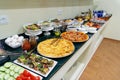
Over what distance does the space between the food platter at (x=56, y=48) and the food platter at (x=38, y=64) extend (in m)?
0.09

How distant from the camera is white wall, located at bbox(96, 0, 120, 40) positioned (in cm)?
343

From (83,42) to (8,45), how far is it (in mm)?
790

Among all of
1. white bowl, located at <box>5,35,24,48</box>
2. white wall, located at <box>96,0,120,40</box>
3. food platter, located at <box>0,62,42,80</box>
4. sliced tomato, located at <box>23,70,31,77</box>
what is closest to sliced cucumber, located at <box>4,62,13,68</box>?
food platter, located at <box>0,62,42,80</box>

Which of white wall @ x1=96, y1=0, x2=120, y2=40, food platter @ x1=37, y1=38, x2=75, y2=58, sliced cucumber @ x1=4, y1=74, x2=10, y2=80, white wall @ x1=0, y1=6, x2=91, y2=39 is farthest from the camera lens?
white wall @ x1=96, y1=0, x2=120, y2=40

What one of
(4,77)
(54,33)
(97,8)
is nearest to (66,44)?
(54,33)

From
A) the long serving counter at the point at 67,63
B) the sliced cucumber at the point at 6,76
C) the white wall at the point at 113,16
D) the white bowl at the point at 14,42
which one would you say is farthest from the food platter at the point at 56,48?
the white wall at the point at 113,16

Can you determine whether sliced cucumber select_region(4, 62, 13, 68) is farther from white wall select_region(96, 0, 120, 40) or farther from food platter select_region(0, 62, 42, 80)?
white wall select_region(96, 0, 120, 40)

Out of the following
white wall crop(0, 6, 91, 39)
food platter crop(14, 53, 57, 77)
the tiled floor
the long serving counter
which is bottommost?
the tiled floor

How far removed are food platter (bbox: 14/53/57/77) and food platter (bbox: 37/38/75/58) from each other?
0.09m

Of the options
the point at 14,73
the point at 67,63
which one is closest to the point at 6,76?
the point at 14,73

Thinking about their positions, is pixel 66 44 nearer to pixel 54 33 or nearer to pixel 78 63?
pixel 54 33

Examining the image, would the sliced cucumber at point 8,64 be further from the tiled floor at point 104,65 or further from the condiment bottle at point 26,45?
the tiled floor at point 104,65

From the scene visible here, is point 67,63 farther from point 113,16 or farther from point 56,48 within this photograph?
point 113,16

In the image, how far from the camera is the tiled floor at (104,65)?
2.03 metres
